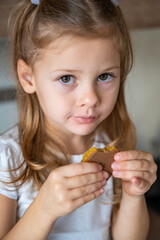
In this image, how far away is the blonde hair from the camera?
2.93 ft

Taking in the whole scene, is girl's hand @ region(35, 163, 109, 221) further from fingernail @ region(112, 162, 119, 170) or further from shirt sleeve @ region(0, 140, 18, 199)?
shirt sleeve @ region(0, 140, 18, 199)

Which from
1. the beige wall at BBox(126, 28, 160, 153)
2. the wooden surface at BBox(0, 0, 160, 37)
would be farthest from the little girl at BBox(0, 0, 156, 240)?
the beige wall at BBox(126, 28, 160, 153)

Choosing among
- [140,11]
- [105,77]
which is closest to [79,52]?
[105,77]

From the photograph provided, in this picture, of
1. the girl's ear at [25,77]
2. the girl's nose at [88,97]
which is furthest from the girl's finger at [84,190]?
the girl's ear at [25,77]

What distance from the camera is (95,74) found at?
878 mm

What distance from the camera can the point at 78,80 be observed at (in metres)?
0.89

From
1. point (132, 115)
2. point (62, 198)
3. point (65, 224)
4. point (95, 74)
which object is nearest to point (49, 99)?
point (95, 74)

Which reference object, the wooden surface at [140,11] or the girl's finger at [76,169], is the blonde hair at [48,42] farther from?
the wooden surface at [140,11]

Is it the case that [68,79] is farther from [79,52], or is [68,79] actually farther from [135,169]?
[135,169]

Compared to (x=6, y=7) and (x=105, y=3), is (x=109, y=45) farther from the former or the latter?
(x=6, y=7)

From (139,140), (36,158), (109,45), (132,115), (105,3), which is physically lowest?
(139,140)

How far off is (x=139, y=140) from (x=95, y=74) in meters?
0.92

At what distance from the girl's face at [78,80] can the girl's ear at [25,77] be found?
38 mm

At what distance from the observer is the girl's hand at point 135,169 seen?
883mm
